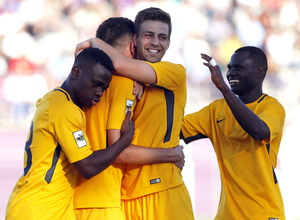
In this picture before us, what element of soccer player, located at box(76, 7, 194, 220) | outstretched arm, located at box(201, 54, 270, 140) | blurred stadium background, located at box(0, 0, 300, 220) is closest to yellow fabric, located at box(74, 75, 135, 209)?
soccer player, located at box(76, 7, 194, 220)

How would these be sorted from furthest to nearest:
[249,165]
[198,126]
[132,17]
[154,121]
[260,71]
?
1. [132,17]
2. [198,126]
3. [260,71]
4. [249,165]
5. [154,121]

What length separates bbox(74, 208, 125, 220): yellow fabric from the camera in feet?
10.3

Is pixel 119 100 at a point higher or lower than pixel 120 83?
lower

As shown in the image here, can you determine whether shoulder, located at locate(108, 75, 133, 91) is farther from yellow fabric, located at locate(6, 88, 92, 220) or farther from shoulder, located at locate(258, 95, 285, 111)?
shoulder, located at locate(258, 95, 285, 111)

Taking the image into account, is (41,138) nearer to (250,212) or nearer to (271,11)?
(250,212)

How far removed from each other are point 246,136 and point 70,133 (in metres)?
1.44

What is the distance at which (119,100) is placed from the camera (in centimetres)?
322

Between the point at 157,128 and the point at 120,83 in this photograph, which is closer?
the point at 120,83

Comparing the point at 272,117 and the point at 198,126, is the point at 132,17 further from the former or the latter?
the point at 272,117

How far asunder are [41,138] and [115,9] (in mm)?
8797

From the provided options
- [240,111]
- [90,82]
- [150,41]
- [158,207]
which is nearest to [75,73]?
[90,82]

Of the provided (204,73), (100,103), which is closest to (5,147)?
(204,73)

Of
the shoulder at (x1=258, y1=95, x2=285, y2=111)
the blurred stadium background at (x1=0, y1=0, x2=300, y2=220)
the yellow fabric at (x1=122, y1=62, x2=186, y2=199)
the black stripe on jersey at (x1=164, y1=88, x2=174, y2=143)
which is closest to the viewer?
the yellow fabric at (x1=122, y1=62, x2=186, y2=199)

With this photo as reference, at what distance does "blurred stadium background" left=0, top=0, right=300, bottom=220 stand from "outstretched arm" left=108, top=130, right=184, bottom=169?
480 cm
